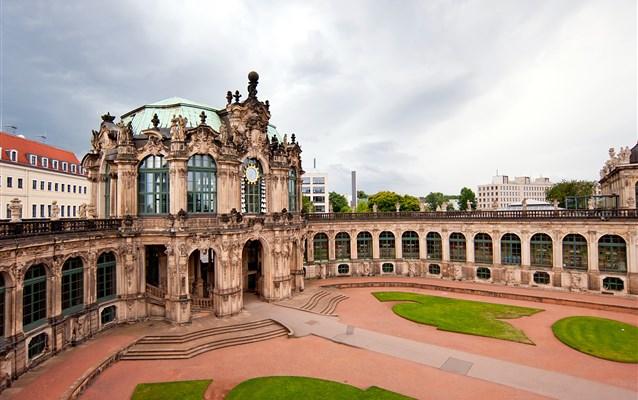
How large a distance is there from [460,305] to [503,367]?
41.3 ft

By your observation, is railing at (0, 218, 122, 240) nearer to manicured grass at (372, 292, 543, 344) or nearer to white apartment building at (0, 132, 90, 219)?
manicured grass at (372, 292, 543, 344)

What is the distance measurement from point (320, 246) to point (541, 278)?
25.8m

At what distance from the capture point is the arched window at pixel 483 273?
4128cm

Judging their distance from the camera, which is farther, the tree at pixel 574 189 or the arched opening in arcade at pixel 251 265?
the tree at pixel 574 189

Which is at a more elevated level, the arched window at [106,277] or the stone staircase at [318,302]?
the arched window at [106,277]

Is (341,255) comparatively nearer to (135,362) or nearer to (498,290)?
(498,290)

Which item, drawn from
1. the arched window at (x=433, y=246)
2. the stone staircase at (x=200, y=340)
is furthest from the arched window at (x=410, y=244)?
the stone staircase at (x=200, y=340)

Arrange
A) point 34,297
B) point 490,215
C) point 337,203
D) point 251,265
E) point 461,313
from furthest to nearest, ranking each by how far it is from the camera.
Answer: point 337,203, point 490,215, point 251,265, point 461,313, point 34,297

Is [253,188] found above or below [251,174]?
→ below

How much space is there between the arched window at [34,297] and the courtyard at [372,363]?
8.60 feet

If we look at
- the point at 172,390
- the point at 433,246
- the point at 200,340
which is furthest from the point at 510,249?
the point at 172,390

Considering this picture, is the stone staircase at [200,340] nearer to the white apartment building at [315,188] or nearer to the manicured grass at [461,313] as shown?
the manicured grass at [461,313]

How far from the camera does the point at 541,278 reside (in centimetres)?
3859

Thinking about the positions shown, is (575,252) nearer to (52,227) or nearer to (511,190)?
(52,227)
